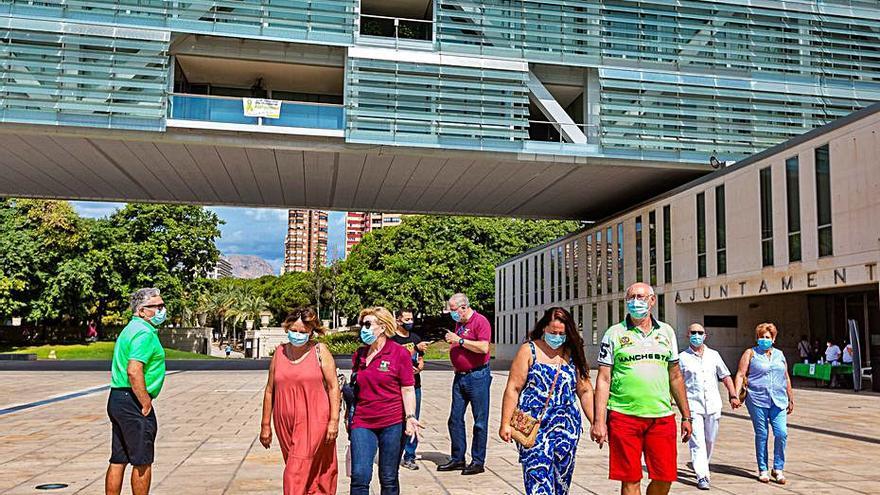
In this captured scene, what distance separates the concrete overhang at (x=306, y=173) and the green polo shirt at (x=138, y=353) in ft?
68.5

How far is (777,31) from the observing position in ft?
97.9

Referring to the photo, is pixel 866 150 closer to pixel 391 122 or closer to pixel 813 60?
pixel 813 60

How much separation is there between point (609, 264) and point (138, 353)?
32.2 m

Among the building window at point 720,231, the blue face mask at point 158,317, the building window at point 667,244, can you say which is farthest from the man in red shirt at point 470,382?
the building window at point 667,244

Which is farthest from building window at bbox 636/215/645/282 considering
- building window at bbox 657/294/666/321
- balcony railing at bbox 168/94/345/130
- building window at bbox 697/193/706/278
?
balcony railing at bbox 168/94/345/130

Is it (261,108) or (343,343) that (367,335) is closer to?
(261,108)

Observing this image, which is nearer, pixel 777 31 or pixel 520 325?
pixel 777 31

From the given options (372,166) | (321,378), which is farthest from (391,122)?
(321,378)

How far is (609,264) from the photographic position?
36625 mm

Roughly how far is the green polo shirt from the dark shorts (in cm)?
11

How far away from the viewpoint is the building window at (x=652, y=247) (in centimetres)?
3212

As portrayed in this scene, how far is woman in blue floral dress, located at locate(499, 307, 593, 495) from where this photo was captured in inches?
212

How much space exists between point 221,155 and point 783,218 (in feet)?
59.9

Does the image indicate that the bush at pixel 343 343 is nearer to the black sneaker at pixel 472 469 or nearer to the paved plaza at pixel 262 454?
the paved plaza at pixel 262 454
